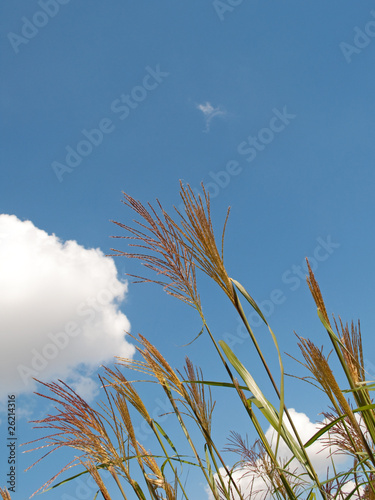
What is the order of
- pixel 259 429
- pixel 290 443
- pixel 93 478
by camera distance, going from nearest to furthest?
pixel 290 443, pixel 259 429, pixel 93 478

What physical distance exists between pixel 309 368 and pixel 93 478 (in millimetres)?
1178

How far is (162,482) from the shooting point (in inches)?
71.2

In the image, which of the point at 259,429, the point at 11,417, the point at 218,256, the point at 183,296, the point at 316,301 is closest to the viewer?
the point at 259,429

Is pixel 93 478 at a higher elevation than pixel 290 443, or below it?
higher

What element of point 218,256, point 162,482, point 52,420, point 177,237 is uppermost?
point 177,237

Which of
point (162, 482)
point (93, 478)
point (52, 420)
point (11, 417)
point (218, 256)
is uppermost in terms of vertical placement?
point (11, 417)

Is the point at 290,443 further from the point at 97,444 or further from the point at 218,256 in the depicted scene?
the point at 97,444

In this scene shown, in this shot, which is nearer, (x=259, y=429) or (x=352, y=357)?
(x=259, y=429)

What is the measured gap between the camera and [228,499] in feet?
5.34

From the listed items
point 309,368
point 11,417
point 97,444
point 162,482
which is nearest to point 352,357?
point 309,368

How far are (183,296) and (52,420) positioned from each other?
0.84 m

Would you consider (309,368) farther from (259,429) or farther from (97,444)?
(97,444)

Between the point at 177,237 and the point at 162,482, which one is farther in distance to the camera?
the point at 162,482

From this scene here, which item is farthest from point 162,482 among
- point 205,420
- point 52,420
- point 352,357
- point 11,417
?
point 11,417
